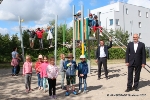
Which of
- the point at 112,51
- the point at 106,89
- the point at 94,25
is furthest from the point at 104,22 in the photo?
the point at 106,89

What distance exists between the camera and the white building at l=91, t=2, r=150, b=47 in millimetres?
48438

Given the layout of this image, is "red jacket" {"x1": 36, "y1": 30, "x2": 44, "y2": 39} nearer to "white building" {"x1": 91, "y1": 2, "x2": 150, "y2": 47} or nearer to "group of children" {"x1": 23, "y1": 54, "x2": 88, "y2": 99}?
"group of children" {"x1": 23, "y1": 54, "x2": 88, "y2": 99}

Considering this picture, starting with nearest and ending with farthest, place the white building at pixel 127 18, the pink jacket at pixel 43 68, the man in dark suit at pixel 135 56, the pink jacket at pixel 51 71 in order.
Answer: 1. the pink jacket at pixel 51 71
2. the man in dark suit at pixel 135 56
3. the pink jacket at pixel 43 68
4. the white building at pixel 127 18

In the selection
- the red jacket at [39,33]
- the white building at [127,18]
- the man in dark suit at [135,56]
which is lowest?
the man in dark suit at [135,56]

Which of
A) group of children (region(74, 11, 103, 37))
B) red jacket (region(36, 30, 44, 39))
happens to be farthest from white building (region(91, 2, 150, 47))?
group of children (region(74, 11, 103, 37))

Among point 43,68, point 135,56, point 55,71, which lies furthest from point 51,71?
point 135,56

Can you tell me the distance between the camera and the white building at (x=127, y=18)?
159 ft

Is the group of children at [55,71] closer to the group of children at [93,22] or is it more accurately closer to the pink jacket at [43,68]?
the pink jacket at [43,68]

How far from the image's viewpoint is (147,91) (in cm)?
820

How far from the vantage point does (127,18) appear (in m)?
50.3

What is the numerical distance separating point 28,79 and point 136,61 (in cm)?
393

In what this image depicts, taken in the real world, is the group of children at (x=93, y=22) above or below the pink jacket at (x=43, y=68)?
above

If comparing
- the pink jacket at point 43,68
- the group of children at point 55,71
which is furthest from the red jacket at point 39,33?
the pink jacket at point 43,68

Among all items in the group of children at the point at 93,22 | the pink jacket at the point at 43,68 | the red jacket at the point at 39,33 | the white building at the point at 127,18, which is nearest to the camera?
the pink jacket at the point at 43,68
